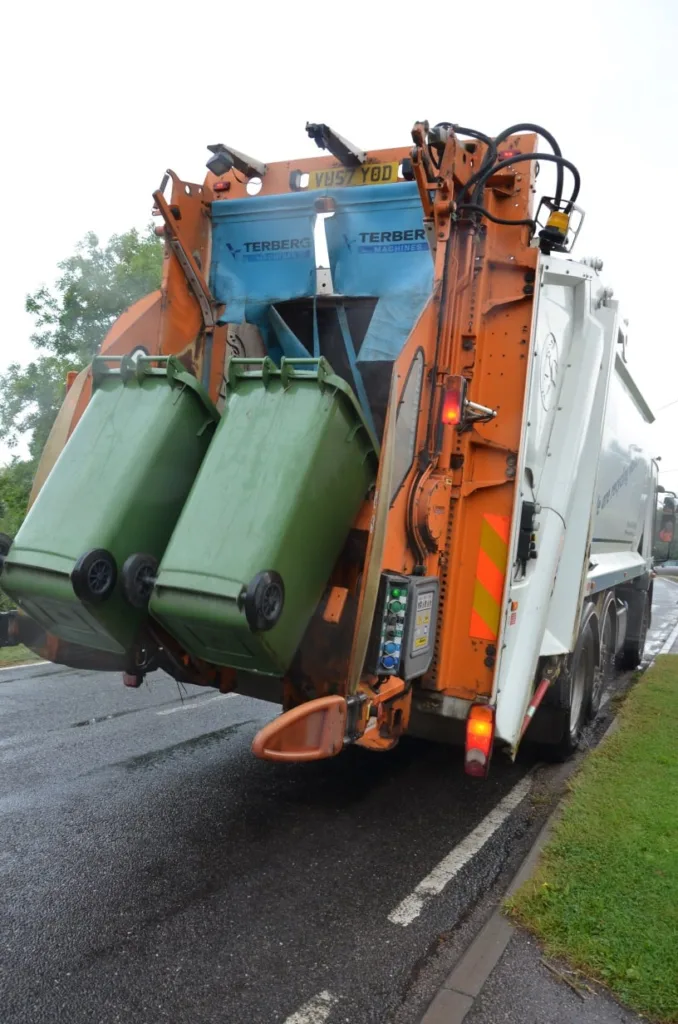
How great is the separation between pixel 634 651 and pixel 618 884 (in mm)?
5614

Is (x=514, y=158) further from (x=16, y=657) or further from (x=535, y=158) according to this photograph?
(x=16, y=657)

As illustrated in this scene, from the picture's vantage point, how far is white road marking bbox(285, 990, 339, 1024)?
2.37 m

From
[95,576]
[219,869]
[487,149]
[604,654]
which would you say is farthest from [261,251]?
[604,654]

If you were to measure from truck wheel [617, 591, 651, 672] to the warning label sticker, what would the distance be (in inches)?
223

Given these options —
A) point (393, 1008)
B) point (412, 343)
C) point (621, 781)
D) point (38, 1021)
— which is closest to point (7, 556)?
point (38, 1021)

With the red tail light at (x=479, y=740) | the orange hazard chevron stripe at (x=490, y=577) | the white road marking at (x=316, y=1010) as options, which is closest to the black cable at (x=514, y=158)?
the orange hazard chevron stripe at (x=490, y=577)

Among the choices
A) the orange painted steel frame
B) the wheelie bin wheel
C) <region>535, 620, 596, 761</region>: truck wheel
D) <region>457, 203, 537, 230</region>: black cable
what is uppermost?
<region>457, 203, 537, 230</region>: black cable

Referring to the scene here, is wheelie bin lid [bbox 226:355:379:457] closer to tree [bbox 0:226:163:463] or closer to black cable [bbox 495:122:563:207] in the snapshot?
black cable [bbox 495:122:563:207]

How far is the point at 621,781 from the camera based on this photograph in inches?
172

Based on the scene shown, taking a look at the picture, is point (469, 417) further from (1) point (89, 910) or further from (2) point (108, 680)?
(2) point (108, 680)

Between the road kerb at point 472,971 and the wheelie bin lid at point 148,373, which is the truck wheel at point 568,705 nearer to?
the road kerb at point 472,971

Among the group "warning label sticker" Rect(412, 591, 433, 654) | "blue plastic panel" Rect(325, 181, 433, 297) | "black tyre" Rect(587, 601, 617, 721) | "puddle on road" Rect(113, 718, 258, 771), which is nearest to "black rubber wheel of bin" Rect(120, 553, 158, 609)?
"warning label sticker" Rect(412, 591, 433, 654)

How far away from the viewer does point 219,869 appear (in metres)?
3.31

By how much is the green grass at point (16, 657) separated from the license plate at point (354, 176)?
205 inches
